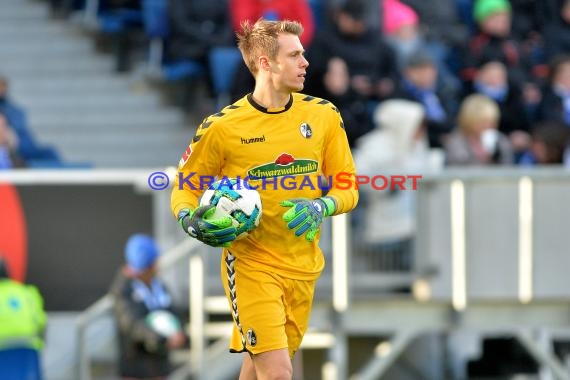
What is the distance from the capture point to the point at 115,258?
12.0 m

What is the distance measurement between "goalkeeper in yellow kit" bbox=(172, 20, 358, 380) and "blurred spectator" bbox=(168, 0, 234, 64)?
615 cm

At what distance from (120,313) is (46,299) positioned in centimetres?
164

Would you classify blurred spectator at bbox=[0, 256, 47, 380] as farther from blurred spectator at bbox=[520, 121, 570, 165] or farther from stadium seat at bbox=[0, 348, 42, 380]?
blurred spectator at bbox=[520, 121, 570, 165]

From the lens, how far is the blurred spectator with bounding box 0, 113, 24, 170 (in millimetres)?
12328

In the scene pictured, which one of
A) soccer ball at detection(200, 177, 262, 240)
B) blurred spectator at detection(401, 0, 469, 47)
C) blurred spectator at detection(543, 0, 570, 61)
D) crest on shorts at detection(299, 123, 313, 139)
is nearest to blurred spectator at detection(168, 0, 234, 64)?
blurred spectator at detection(401, 0, 469, 47)

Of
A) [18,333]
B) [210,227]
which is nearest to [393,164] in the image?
[18,333]

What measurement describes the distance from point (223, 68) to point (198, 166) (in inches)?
238

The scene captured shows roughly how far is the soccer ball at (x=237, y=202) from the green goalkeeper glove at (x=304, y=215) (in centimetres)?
14

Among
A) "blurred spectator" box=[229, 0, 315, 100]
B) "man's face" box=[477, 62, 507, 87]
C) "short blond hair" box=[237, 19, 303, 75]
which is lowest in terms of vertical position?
"man's face" box=[477, 62, 507, 87]

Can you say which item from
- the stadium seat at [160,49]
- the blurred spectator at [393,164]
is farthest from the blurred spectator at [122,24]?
the blurred spectator at [393,164]

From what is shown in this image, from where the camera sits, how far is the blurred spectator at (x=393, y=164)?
36.6ft

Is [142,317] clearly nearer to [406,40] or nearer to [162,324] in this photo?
[162,324]

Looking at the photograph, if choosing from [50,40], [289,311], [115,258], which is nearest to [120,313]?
[115,258]

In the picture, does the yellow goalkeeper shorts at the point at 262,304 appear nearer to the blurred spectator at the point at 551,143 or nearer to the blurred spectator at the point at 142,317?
the blurred spectator at the point at 142,317
